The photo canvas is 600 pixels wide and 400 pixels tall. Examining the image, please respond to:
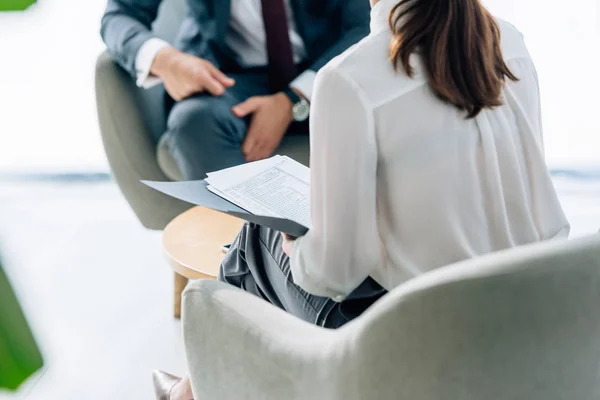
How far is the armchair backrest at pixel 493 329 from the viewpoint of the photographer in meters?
0.59

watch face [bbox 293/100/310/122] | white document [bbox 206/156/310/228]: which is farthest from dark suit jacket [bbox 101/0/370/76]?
white document [bbox 206/156/310/228]

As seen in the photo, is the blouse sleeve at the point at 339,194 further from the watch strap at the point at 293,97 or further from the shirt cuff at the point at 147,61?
the shirt cuff at the point at 147,61

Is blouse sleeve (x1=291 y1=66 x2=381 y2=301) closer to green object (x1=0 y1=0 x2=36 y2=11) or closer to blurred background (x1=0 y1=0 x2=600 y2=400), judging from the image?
green object (x1=0 y1=0 x2=36 y2=11)

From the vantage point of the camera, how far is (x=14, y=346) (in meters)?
0.18

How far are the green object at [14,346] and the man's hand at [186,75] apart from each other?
1658 mm

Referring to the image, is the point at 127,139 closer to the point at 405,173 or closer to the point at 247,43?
the point at 247,43

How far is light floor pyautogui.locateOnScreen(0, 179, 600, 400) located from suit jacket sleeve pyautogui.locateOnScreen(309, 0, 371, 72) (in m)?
0.82

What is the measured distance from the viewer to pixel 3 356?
0.59 feet

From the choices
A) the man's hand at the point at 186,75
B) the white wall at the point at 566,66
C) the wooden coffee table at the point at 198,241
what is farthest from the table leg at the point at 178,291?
the white wall at the point at 566,66

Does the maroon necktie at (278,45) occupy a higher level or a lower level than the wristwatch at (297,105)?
higher

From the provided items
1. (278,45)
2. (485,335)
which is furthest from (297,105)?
(485,335)

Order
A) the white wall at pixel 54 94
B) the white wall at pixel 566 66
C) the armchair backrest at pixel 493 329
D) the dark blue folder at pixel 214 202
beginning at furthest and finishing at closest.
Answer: the white wall at pixel 54 94, the white wall at pixel 566 66, the dark blue folder at pixel 214 202, the armchair backrest at pixel 493 329

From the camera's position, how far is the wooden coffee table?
1.38m

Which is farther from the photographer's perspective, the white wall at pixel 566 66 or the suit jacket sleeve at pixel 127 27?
the white wall at pixel 566 66
